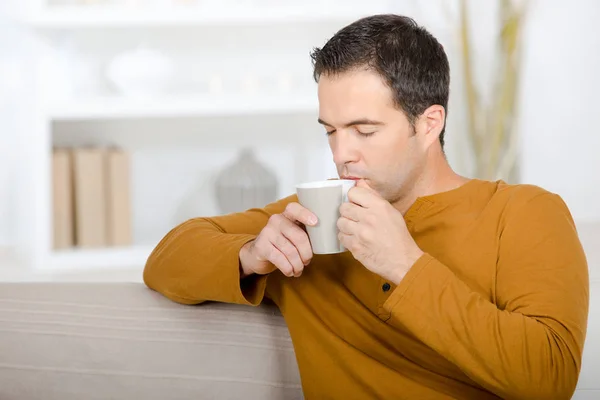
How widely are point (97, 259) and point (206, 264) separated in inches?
92.9

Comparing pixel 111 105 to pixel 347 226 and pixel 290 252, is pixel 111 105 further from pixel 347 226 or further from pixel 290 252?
pixel 347 226

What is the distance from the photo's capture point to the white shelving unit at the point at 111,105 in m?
3.62

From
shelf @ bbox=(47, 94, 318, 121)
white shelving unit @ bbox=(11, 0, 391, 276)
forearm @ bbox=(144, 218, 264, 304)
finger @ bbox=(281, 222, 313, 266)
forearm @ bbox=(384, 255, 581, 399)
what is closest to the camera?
forearm @ bbox=(384, 255, 581, 399)

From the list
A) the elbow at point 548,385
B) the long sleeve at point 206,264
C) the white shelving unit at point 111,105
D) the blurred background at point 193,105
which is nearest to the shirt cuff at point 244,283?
the long sleeve at point 206,264

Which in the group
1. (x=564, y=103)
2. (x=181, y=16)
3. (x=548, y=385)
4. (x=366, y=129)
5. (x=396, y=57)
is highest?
(x=181, y=16)

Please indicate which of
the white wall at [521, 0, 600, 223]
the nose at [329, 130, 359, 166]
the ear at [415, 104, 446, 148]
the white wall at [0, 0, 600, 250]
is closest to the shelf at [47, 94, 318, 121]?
the white wall at [0, 0, 600, 250]

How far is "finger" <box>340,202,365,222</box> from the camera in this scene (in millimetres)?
1221

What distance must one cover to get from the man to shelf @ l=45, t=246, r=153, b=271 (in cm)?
217

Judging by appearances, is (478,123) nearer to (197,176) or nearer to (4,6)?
(197,176)

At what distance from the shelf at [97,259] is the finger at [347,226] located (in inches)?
102

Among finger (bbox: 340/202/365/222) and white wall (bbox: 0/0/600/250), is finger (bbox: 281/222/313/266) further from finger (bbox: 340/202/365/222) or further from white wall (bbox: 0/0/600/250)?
white wall (bbox: 0/0/600/250)

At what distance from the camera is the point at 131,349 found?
1411 mm

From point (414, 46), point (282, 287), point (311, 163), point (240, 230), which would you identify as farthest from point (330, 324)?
point (311, 163)

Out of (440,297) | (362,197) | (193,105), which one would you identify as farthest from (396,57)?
(193,105)
